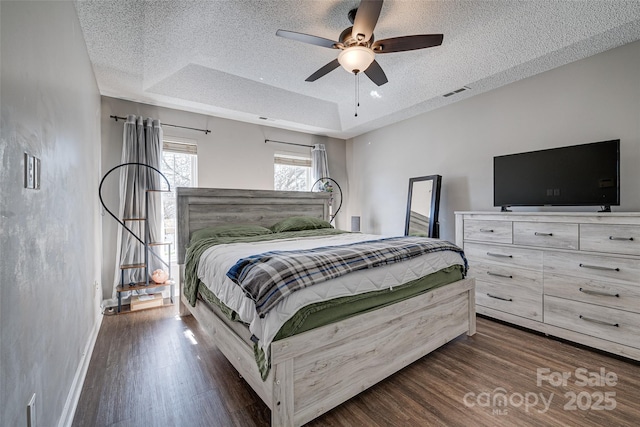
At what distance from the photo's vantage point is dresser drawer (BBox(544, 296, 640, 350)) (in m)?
2.20

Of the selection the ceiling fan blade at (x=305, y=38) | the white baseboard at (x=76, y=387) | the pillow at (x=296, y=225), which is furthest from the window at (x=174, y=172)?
the ceiling fan blade at (x=305, y=38)

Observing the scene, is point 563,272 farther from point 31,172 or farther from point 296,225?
point 31,172

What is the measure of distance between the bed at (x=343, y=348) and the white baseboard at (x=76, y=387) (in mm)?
796

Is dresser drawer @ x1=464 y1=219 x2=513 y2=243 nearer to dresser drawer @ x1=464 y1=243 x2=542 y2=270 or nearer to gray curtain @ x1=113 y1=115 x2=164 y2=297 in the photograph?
dresser drawer @ x1=464 y1=243 x2=542 y2=270

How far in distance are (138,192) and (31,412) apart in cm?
293

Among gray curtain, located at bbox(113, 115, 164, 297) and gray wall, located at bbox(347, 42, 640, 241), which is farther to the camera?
gray curtain, located at bbox(113, 115, 164, 297)

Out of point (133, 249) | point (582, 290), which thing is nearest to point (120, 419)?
point (133, 249)

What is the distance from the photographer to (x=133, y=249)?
140 inches

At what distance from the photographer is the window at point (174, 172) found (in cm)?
404

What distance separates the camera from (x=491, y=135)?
11.4ft

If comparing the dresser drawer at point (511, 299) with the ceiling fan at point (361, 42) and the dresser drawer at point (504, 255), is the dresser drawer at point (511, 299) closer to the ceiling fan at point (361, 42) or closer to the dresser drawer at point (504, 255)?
the dresser drawer at point (504, 255)

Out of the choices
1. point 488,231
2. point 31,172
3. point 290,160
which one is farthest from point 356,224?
point 31,172

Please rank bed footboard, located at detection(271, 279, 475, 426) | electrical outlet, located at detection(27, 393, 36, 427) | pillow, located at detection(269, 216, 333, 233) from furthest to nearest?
pillow, located at detection(269, 216, 333, 233), bed footboard, located at detection(271, 279, 475, 426), electrical outlet, located at detection(27, 393, 36, 427)

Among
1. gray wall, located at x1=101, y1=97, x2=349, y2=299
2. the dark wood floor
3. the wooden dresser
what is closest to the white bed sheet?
the dark wood floor
